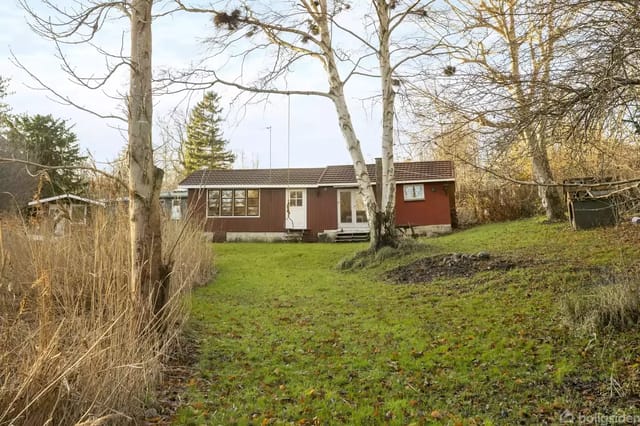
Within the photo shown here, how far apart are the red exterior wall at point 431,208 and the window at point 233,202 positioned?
7.35 m

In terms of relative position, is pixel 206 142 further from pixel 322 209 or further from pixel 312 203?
pixel 322 209

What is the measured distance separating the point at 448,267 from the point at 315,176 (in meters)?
12.9

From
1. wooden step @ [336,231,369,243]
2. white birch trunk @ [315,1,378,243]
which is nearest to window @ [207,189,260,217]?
wooden step @ [336,231,369,243]

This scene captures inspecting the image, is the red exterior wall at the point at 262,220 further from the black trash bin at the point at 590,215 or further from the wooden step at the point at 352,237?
the black trash bin at the point at 590,215

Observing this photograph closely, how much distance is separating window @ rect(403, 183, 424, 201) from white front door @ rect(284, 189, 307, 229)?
4970 millimetres

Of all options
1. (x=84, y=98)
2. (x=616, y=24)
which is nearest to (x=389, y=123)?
(x=616, y=24)

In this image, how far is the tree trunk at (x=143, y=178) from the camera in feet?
13.4

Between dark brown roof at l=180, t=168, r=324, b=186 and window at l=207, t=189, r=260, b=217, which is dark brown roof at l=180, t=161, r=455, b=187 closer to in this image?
dark brown roof at l=180, t=168, r=324, b=186

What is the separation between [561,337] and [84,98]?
539 cm

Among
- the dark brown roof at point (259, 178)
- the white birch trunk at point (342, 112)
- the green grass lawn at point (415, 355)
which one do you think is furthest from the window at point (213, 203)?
the green grass lawn at point (415, 355)

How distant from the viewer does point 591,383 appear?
10.4 ft

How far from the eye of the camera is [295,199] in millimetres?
20125

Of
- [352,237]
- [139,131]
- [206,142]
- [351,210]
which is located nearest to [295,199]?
[351,210]

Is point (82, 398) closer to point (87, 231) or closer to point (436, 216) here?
point (87, 231)
